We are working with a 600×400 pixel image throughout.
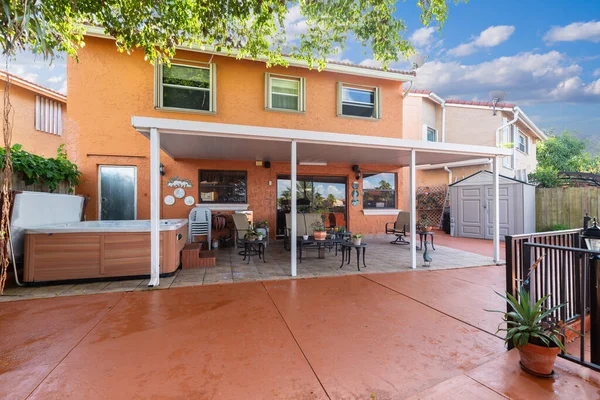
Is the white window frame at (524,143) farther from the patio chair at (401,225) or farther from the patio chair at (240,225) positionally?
the patio chair at (240,225)

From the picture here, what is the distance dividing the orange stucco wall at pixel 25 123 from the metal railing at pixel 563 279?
12201 millimetres

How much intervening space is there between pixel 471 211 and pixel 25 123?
49.3 ft

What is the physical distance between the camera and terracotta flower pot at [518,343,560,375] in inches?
72.9

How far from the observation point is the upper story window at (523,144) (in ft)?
45.7

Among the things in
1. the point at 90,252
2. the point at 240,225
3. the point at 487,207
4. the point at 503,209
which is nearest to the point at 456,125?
the point at 487,207

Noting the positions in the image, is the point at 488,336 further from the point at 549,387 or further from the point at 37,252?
the point at 37,252

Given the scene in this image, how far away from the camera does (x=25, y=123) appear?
8.16 meters

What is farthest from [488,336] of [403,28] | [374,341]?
[403,28]

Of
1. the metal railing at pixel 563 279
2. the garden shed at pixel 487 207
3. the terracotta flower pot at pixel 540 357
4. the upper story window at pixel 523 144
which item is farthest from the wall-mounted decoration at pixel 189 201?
the upper story window at pixel 523 144

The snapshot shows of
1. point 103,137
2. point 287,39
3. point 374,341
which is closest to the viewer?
point 374,341

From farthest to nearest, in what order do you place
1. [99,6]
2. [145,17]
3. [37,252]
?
[145,17], [99,6], [37,252]

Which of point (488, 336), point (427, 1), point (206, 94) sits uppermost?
point (427, 1)

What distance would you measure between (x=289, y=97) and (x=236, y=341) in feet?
22.9

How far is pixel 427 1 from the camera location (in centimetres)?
451
